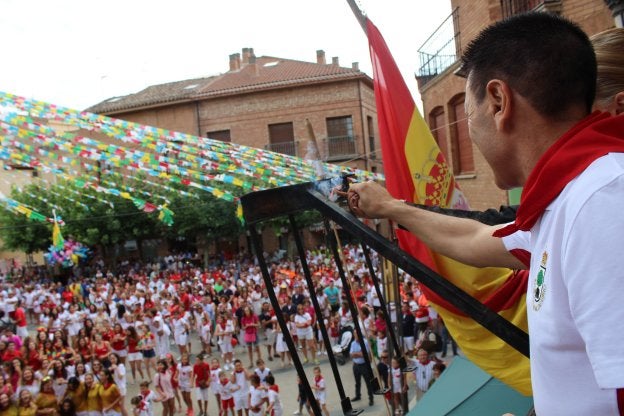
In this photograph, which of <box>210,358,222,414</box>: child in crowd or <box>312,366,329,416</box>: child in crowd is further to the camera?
<box>210,358,222,414</box>: child in crowd

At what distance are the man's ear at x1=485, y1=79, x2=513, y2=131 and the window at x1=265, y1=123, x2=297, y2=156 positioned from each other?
110ft

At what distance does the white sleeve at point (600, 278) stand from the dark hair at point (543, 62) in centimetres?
30

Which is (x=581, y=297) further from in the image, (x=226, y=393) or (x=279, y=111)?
(x=279, y=111)

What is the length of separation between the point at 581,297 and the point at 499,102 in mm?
451

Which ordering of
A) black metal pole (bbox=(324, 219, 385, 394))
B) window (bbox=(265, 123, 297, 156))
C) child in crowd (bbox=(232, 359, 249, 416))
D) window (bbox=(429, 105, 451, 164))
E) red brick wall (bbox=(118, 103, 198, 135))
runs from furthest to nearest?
1. red brick wall (bbox=(118, 103, 198, 135))
2. window (bbox=(265, 123, 297, 156))
3. window (bbox=(429, 105, 451, 164))
4. child in crowd (bbox=(232, 359, 249, 416))
5. black metal pole (bbox=(324, 219, 385, 394))

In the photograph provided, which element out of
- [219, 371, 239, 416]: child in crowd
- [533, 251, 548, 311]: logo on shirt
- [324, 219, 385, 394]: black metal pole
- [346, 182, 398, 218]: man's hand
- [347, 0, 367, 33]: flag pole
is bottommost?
[219, 371, 239, 416]: child in crowd

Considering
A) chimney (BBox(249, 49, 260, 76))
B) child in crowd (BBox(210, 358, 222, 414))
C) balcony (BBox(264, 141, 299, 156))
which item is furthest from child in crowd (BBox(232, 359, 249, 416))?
chimney (BBox(249, 49, 260, 76))

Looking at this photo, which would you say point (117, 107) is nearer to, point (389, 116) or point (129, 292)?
point (129, 292)

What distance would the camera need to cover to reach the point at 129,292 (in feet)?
59.4

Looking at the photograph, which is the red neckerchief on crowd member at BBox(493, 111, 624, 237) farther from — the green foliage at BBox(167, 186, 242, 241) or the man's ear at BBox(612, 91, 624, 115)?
the green foliage at BBox(167, 186, 242, 241)

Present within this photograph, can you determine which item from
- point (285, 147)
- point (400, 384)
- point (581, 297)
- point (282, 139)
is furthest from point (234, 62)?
point (581, 297)

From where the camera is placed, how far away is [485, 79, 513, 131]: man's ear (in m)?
1.00

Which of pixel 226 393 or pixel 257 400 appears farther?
pixel 226 393

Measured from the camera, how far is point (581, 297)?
28.5 inches
